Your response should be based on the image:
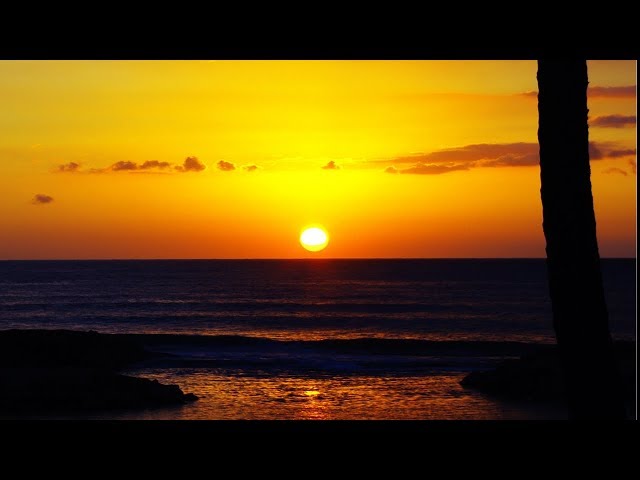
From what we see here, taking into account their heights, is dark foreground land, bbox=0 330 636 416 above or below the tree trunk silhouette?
below

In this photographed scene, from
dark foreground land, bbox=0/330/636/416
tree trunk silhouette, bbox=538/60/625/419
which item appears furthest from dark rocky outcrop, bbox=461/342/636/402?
tree trunk silhouette, bbox=538/60/625/419

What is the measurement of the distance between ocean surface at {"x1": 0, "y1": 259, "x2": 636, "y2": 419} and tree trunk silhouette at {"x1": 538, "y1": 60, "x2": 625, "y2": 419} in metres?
13.2

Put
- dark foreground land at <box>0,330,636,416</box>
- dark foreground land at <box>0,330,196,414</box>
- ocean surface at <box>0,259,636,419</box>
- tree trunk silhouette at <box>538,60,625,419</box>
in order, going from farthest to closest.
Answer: ocean surface at <box>0,259,636,419</box> < dark foreground land at <box>0,330,636,416</box> < dark foreground land at <box>0,330,196,414</box> < tree trunk silhouette at <box>538,60,625,419</box>

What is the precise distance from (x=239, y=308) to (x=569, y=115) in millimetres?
49831

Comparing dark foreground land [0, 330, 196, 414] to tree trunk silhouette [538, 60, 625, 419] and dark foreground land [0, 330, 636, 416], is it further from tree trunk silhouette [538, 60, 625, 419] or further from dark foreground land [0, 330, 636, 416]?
→ tree trunk silhouette [538, 60, 625, 419]

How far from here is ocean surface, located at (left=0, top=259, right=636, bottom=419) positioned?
1978 cm

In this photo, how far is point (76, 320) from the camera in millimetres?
48781

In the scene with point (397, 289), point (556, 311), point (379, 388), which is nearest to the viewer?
point (556, 311)

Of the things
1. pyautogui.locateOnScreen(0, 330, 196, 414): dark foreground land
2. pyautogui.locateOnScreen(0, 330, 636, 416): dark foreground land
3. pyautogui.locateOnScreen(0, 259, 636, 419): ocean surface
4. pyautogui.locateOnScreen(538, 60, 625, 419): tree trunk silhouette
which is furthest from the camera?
pyautogui.locateOnScreen(0, 259, 636, 419): ocean surface

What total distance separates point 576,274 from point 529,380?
16.7m

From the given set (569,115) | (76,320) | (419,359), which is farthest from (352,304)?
(569,115)

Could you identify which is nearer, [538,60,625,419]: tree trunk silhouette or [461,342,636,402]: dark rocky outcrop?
[538,60,625,419]: tree trunk silhouette

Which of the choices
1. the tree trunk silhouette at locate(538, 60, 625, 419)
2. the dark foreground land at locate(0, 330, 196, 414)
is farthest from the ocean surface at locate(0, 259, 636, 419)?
the tree trunk silhouette at locate(538, 60, 625, 419)

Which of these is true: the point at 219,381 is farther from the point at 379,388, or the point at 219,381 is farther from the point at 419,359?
the point at 419,359
